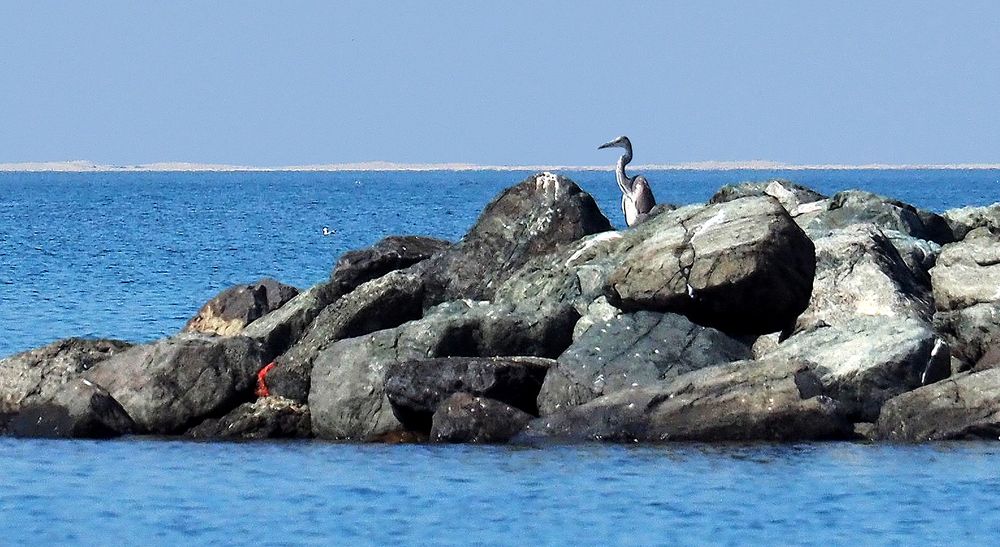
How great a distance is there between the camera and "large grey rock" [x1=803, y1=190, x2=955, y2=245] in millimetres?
27000

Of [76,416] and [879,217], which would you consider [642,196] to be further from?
[76,416]

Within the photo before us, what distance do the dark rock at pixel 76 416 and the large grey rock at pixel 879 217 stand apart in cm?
1050

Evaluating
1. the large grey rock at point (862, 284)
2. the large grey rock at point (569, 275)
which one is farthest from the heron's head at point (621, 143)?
the large grey rock at point (862, 284)

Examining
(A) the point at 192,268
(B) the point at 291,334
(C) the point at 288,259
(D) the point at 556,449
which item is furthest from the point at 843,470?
(C) the point at 288,259

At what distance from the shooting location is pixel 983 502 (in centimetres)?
1762

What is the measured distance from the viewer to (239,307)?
28.2 m

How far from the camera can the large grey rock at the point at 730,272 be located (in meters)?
22.9

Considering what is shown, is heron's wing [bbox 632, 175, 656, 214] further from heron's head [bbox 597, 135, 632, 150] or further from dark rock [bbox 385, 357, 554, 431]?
dark rock [bbox 385, 357, 554, 431]

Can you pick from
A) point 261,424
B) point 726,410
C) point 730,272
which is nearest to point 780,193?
point 730,272

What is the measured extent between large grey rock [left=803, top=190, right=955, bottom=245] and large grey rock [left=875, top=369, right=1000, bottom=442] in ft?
19.3

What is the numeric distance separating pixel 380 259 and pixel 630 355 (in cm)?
635

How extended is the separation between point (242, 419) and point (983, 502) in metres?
9.64

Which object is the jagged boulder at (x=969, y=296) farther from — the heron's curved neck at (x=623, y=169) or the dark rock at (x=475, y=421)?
the heron's curved neck at (x=623, y=169)

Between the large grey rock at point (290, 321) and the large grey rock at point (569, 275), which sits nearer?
the large grey rock at point (569, 275)
